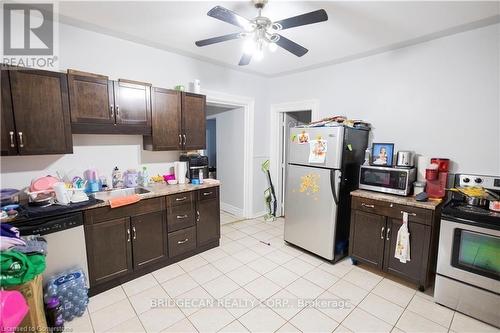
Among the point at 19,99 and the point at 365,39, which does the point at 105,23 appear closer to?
the point at 19,99

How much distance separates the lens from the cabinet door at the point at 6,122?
1859mm

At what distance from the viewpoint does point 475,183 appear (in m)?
2.29

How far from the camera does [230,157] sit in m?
4.41

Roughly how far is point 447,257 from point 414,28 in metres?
2.18

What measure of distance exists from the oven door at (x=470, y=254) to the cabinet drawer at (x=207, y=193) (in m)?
2.39

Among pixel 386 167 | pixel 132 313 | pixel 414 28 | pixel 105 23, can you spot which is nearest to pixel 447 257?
pixel 386 167

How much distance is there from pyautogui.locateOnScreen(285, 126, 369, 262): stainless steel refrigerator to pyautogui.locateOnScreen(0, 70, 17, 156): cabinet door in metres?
2.74

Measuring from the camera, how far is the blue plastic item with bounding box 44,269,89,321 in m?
1.84

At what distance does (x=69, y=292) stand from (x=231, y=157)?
2.98 meters

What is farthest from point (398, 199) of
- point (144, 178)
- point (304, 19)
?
point (144, 178)

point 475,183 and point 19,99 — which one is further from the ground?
point 19,99

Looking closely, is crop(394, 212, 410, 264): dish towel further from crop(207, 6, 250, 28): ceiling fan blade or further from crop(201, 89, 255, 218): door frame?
crop(201, 89, 255, 218): door frame

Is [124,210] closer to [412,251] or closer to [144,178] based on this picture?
[144,178]

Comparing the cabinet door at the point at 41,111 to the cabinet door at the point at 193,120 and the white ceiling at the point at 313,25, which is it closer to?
the white ceiling at the point at 313,25
